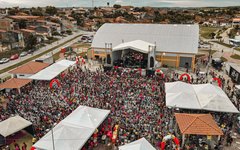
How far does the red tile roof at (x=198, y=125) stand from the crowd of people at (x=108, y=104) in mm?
1209

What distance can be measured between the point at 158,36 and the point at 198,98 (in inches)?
671

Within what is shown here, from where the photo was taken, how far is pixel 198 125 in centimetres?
1241

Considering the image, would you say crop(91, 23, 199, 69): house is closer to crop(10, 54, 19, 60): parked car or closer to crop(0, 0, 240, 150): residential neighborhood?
crop(0, 0, 240, 150): residential neighborhood

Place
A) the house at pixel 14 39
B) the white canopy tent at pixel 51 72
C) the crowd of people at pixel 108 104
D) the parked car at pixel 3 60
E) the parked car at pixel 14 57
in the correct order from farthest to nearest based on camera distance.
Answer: the house at pixel 14 39
the parked car at pixel 14 57
the parked car at pixel 3 60
the white canopy tent at pixel 51 72
the crowd of people at pixel 108 104

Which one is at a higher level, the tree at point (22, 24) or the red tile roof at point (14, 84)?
the tree at point (22, 24)

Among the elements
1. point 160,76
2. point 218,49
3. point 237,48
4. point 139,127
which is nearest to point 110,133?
point 139,127

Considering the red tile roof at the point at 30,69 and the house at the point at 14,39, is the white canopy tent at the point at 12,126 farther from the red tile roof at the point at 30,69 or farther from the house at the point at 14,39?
the house at the point at 14,39

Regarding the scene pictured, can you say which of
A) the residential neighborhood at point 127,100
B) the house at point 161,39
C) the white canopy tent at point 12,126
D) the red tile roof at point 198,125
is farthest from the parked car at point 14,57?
the red tile roof at point 198,125

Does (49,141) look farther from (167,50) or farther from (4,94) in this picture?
(167,50)

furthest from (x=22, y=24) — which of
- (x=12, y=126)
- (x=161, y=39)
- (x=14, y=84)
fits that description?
(x=12, y=126)

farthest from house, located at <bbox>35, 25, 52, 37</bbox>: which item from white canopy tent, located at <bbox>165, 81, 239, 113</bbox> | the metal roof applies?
white canopy tent, located at <bbox>165, 81, 239, 113</bbox>

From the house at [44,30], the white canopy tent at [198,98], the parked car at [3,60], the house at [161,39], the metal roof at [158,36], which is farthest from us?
the house at [44,30]

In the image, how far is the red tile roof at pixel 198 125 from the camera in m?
12.0

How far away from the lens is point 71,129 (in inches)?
469
